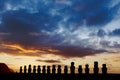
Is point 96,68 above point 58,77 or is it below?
above

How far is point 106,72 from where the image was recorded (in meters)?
16.5

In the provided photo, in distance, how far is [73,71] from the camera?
61.3 ft

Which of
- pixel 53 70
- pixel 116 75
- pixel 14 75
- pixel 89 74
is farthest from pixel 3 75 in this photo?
pixel 116 75

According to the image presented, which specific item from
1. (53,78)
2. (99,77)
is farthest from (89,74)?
(53,78)

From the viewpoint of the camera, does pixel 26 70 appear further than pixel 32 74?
Yes

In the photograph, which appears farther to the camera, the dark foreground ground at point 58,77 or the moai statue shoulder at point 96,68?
the moai statue shoulder at point 96,68

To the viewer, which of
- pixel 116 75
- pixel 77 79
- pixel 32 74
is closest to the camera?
pixel 116 75

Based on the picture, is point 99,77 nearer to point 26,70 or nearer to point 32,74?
point 32,74

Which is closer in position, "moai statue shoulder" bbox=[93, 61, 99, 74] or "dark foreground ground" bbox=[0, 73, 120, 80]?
"dark foreground ground" bbox=[0, 73, 120, 80]

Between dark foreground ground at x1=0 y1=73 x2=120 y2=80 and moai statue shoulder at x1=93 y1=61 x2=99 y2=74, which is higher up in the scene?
moai statue shoulder at x1=93 y1=61 x2=99 y2=74

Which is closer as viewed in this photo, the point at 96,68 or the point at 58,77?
the point at 96,68

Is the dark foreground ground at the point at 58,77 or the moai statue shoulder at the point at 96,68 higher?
the moai statue shoulder at the point at 96,68

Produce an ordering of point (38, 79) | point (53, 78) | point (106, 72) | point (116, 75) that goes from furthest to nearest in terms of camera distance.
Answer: point (38, 79) < point (53, 78) < point (106, 72) < point (116, 75)

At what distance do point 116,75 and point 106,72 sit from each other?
1091 mm
